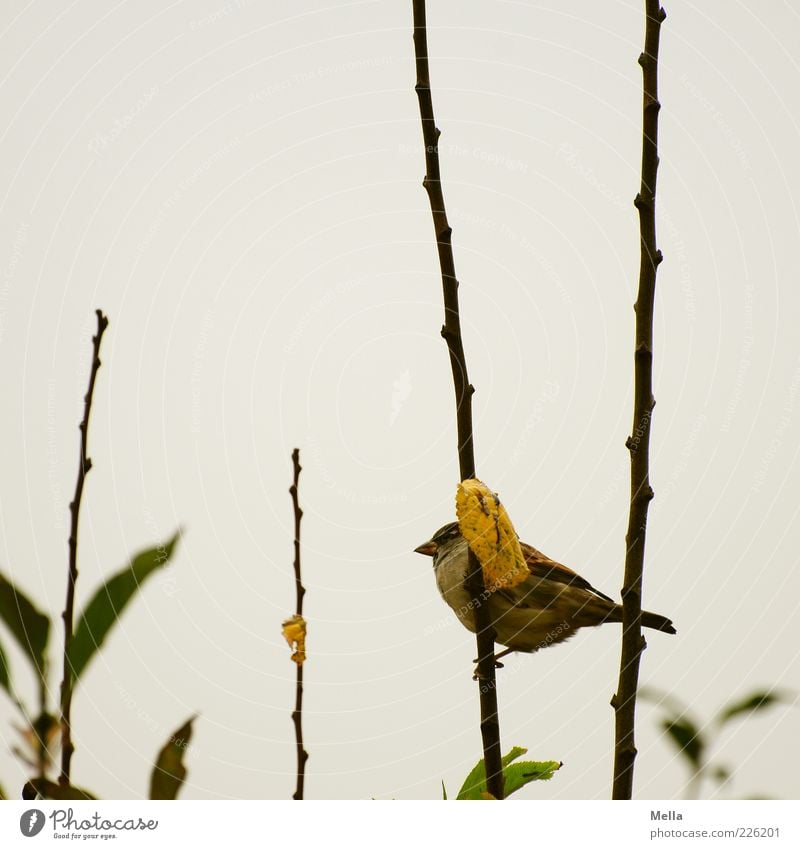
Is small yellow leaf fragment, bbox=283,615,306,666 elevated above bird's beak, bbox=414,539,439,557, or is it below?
below

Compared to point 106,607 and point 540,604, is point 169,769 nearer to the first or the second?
point 106,607

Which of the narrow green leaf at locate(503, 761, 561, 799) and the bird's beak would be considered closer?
the narrow green leaf at locate(503, 761, 561, 799)

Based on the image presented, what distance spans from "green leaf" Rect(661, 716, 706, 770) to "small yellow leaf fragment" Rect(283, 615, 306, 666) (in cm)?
28

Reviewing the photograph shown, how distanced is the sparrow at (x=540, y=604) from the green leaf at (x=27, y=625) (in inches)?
17.1

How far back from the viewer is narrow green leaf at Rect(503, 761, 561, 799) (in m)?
0.58

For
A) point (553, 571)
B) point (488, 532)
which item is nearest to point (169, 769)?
point (488, 532)

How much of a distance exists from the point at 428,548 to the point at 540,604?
25 cm

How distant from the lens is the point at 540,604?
1018mm

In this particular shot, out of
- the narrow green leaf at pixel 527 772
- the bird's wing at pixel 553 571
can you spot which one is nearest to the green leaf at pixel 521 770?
the narrow green leaf at pixel 527 772

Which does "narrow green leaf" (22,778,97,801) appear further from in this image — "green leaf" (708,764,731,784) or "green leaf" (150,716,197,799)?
"green leaf" (708,764,731,784)

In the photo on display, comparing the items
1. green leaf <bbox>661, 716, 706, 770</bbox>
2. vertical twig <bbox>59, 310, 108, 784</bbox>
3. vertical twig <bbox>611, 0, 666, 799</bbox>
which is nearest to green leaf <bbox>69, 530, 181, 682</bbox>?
vertical twig <bbox>59, 310, 108, 784</bbox>

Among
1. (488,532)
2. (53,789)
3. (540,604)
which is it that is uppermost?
(540,604)

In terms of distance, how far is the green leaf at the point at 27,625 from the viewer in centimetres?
40
